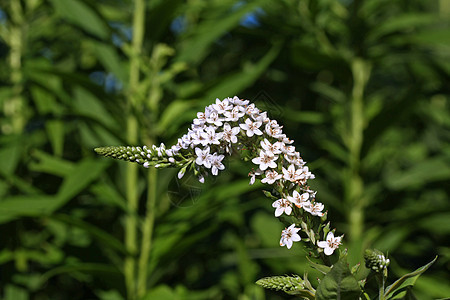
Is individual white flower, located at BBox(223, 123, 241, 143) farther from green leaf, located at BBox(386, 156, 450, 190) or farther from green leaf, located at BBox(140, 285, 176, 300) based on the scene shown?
green leaf, located at BBox(386, 156, 450, 190)

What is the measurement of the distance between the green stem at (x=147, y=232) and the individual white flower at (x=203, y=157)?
723 millimetres

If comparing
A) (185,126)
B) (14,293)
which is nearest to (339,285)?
(185,126)

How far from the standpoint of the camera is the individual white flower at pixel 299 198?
0.56 meters

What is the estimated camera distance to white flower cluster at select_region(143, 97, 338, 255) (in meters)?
0.57

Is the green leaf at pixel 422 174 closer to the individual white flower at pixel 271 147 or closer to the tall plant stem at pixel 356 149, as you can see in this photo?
the tall plant stem at pixel 356 149

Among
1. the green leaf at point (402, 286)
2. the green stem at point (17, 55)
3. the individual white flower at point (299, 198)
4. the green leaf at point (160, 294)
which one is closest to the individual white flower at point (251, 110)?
the individual white flower at point (299, 198)

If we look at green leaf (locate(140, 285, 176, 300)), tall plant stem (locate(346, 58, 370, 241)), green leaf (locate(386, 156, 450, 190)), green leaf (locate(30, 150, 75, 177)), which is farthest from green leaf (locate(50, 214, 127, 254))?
green leaf (locate(386, 156, 450, 190))

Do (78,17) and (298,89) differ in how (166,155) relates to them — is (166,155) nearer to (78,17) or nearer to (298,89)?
(78,17)

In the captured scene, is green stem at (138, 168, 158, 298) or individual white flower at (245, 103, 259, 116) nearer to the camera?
individual white flower at (245, 103, 259, 116)

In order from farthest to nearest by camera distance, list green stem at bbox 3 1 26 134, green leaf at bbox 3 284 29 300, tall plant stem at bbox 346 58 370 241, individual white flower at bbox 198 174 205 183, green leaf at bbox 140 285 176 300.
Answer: green stem at bbox 3 1 26 134, tall plant stem at bbox 346 58 370 241, green leaf at bbox 3 284 29 300, green leaf at bbox 140 285 176 300, individual white flower at bbox 198 174 205 183

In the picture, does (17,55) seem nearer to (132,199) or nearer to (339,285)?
(132,199)

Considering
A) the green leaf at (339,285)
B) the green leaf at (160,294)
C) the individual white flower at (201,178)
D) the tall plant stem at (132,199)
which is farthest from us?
the tall plant stem at (132,199)

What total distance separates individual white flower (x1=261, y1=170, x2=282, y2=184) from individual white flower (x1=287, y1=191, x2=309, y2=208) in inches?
1.0

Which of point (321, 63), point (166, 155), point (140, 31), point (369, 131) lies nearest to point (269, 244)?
point (369, 131)
